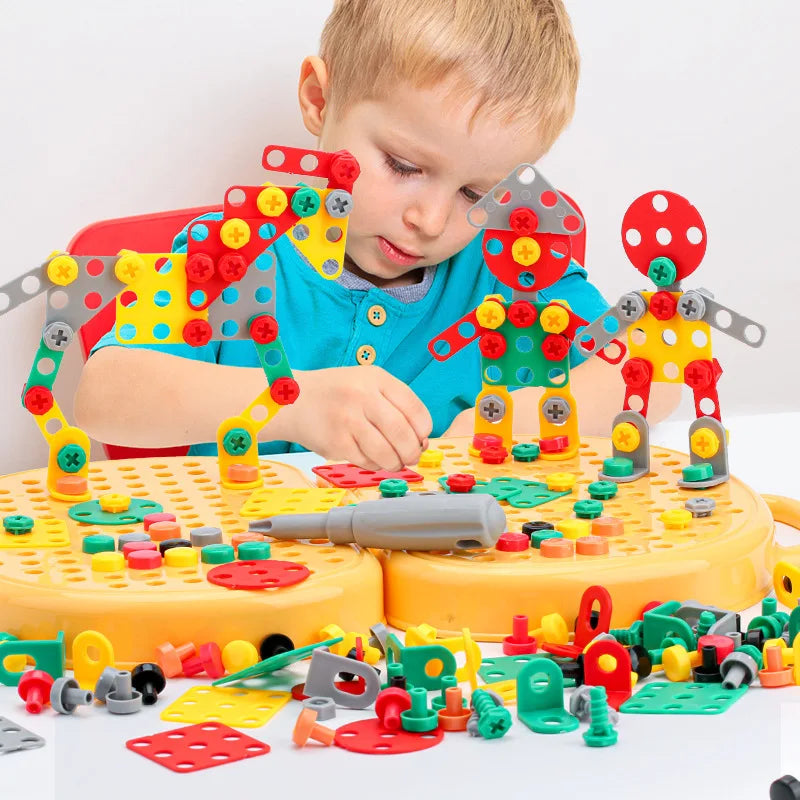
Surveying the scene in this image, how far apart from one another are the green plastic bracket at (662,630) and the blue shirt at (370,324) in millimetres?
549

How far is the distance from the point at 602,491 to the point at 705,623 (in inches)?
6.7

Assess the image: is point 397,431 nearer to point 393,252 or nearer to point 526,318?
point 526,318

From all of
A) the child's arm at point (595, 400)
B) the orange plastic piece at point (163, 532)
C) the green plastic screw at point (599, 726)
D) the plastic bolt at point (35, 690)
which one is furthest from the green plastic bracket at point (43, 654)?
the child's arm at point (595, 400)

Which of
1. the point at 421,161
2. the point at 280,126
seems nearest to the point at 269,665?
the point at 421,161

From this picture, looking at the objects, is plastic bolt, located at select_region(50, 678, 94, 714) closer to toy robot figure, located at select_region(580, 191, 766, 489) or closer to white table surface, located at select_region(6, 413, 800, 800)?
white table surface, located at select_region(6, 413, 800, 800)

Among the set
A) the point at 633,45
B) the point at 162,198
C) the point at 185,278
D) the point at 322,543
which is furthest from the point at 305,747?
the point at 633,45

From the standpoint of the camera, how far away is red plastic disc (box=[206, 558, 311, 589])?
2.09 ft

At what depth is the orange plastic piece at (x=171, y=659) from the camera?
0.60 m

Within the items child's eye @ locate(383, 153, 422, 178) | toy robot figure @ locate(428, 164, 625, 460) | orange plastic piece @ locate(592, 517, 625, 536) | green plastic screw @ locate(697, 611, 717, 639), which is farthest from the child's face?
green plastic screw @ locate(697, 611, 717, 639)

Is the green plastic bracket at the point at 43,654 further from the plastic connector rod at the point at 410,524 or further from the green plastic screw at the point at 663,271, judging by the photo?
the green plastic screw at the point at 663,271

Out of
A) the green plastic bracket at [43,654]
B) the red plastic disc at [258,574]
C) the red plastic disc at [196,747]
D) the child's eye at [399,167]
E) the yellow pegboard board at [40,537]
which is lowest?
the red plastic disc at [196,747]

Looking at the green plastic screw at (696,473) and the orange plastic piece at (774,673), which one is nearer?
the orange plastic piece at (774,673)

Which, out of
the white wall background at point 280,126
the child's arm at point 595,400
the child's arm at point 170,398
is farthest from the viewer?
the white wall background at point 280,126

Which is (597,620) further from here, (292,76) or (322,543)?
(292,76)
